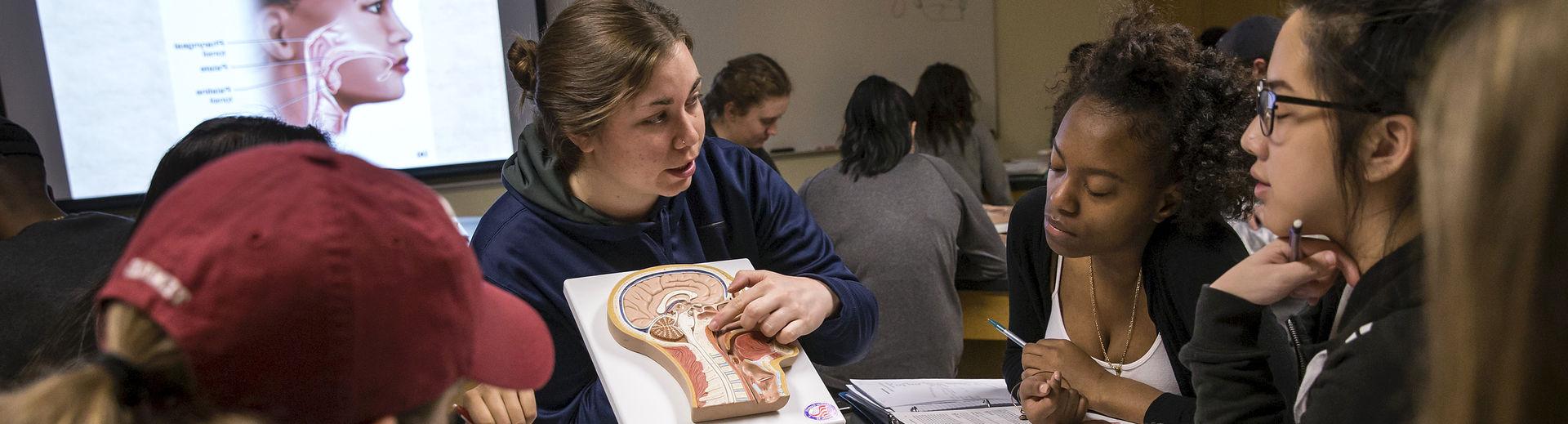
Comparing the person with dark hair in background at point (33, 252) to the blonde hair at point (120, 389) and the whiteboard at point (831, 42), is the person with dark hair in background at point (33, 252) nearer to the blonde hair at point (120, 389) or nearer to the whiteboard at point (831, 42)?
the blonde hair at point (120, 389)

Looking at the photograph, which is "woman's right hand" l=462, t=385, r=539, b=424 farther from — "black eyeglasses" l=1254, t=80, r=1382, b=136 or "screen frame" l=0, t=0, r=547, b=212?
"screen frame" l=0, t=0, r=547, b=212

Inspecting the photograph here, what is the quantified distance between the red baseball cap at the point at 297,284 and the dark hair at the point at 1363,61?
2.59 feet

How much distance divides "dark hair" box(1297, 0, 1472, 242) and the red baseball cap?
31.1 inches

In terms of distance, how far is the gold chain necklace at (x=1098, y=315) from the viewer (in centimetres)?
143

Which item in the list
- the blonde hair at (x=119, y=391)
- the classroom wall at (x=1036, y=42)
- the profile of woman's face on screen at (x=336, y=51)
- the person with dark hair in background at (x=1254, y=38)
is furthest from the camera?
the classroom wall at (x=1036, y=42)

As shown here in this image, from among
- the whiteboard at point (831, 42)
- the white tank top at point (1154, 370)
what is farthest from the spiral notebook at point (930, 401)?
the whiteboard at point (831, 42)

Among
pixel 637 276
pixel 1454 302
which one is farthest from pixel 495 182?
pixel 1454 302

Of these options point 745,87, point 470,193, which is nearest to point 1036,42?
point 745,87

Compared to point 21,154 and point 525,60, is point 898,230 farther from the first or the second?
point 21,154

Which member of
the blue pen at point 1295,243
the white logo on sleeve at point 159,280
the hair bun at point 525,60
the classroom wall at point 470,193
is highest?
the hair bun at point 525,60

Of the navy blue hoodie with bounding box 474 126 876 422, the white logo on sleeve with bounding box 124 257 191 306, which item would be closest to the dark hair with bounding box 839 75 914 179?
the navy blue hoodie with bounding box 474 126 876 422

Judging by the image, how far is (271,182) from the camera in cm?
56

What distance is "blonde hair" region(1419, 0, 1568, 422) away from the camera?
1.75 feet

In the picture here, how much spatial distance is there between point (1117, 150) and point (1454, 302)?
72cm
